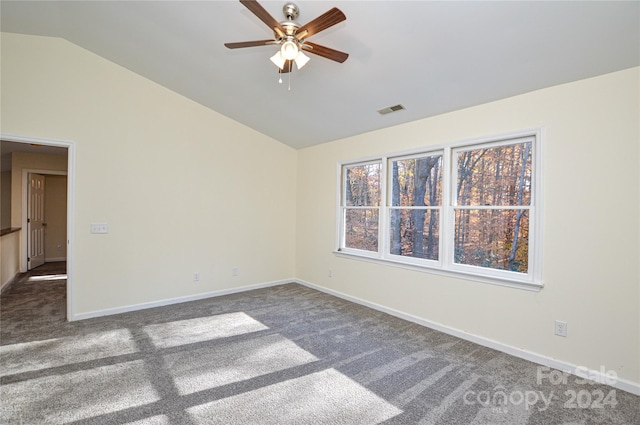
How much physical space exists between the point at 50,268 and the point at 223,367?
628cm

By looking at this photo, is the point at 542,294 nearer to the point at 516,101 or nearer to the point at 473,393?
the point at 473,393

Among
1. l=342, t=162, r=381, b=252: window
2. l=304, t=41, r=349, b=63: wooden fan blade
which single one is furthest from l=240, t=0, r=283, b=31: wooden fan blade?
l=342, t=162, r=381, b=252: window

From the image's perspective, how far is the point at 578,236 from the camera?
2521 mm

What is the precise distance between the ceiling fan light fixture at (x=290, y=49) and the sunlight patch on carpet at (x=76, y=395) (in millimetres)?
2617

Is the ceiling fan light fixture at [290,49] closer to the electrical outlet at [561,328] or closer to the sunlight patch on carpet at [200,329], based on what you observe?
the sunlight patch on carpet at [200,329]

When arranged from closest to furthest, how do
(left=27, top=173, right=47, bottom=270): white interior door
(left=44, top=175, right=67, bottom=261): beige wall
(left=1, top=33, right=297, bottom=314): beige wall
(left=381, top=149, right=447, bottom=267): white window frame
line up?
(left=1, top=33, right=297, bottom=314): beige wall → (left=381, top=149, right=447, bottom=267): white window frame → (left=27, top=173, right=47, bottom=270): white interior door → (left=44, top=175, right=67, bottom=261): beige wall

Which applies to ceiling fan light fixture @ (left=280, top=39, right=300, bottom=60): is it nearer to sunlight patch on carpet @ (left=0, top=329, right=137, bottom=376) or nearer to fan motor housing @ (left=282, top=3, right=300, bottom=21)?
fan motor housing @ (left=282, top=3, right=300, bottom=21)

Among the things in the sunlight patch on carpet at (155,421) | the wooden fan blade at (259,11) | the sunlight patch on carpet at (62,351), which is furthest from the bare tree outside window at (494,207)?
the sunlight patch on carpet at (62,351)

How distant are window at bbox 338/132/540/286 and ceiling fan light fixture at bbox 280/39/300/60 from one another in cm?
208

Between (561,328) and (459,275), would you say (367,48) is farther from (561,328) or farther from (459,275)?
(561,328)

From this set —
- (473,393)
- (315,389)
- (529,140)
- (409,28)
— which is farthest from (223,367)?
(529,140)

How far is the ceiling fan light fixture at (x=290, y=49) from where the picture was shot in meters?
2.14

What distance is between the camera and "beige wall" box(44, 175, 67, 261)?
23.8 feet

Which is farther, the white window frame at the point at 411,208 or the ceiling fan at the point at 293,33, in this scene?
the white window frame at the point at 411,208
